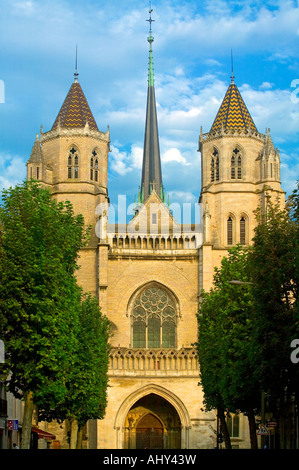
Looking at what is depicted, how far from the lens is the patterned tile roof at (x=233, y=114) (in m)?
66.1

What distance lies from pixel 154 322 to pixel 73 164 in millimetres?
12624

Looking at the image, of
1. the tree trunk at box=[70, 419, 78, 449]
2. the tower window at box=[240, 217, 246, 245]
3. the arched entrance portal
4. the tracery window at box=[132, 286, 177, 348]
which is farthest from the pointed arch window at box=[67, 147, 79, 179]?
the tree trunk at box=[70, 419, 78, 449]

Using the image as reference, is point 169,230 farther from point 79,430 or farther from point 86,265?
point 79,430

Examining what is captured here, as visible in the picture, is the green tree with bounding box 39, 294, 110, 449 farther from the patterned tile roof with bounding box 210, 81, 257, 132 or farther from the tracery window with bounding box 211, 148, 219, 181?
the patterned tile roof with bounding box 210, 81, 257, 132

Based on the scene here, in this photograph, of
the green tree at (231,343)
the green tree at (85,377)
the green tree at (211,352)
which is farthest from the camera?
the green tree at (211,352)

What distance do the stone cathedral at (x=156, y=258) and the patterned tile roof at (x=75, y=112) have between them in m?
0.10

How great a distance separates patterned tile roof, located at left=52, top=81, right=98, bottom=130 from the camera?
66062 mm

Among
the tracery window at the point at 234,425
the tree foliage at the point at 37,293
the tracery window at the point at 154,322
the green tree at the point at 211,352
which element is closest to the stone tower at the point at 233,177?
the tracery window at the point at 154,322

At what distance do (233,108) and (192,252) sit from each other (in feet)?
38.8

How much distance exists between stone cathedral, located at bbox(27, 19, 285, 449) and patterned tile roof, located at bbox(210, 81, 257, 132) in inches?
3.7

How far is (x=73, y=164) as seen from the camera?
65.1 m

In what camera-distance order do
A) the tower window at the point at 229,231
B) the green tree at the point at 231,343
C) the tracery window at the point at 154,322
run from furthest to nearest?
the tower window at the point at 229,231
the tracery window at the point at 154,322
the green tree at the point at 231,343

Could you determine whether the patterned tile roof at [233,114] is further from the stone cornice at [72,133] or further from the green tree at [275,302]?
the green tree at [275,302]
